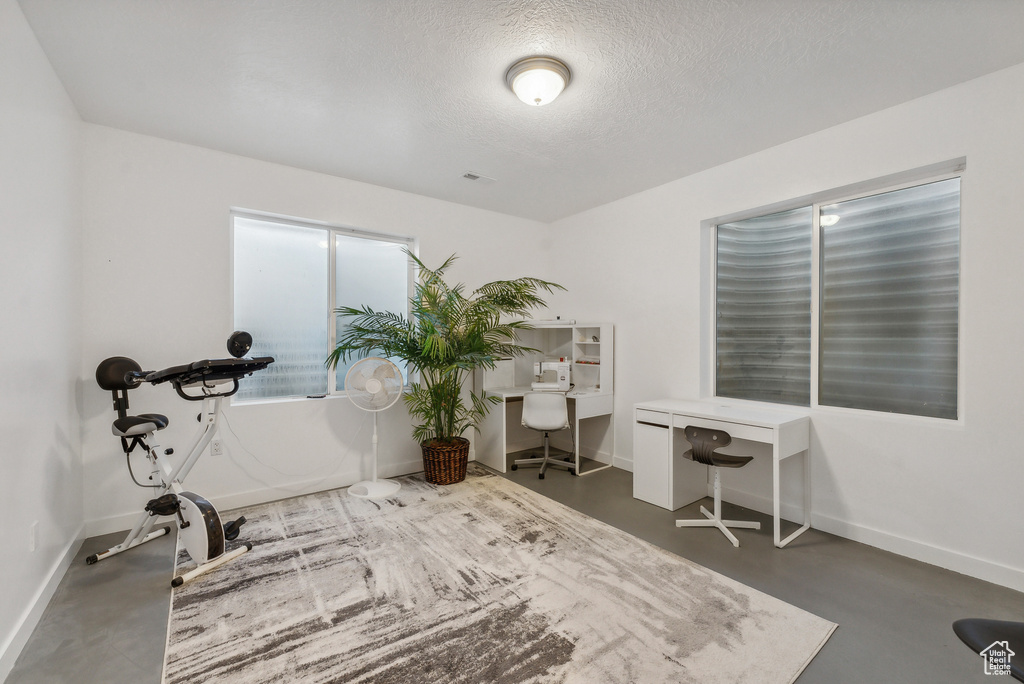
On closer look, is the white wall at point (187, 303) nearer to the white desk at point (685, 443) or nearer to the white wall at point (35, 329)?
the white wall at point (35, 329)

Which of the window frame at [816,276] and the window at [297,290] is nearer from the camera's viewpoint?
the window frame at [816,276]

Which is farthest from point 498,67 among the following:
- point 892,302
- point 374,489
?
point 374,489

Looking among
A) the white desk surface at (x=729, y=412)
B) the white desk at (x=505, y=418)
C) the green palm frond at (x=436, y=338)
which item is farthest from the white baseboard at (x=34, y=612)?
the white desk surface at (x=729, y=412)

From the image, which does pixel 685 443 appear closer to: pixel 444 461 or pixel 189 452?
pixel 444 461

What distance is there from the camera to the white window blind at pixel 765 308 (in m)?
3.27

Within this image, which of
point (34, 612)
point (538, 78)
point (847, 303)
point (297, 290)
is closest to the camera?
point (34, 612)

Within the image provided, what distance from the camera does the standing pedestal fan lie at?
11.5 feet

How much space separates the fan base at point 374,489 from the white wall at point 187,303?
0.23 metres

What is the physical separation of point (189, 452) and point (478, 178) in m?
3.01

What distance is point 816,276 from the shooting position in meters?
3.16

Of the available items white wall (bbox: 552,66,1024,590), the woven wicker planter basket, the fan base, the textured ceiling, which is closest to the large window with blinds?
white wall (bbox: 552,66,1024,590)

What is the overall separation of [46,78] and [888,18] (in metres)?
4.15

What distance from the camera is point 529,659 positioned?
1796mm

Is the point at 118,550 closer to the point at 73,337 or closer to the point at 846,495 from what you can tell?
the point at 73,337
